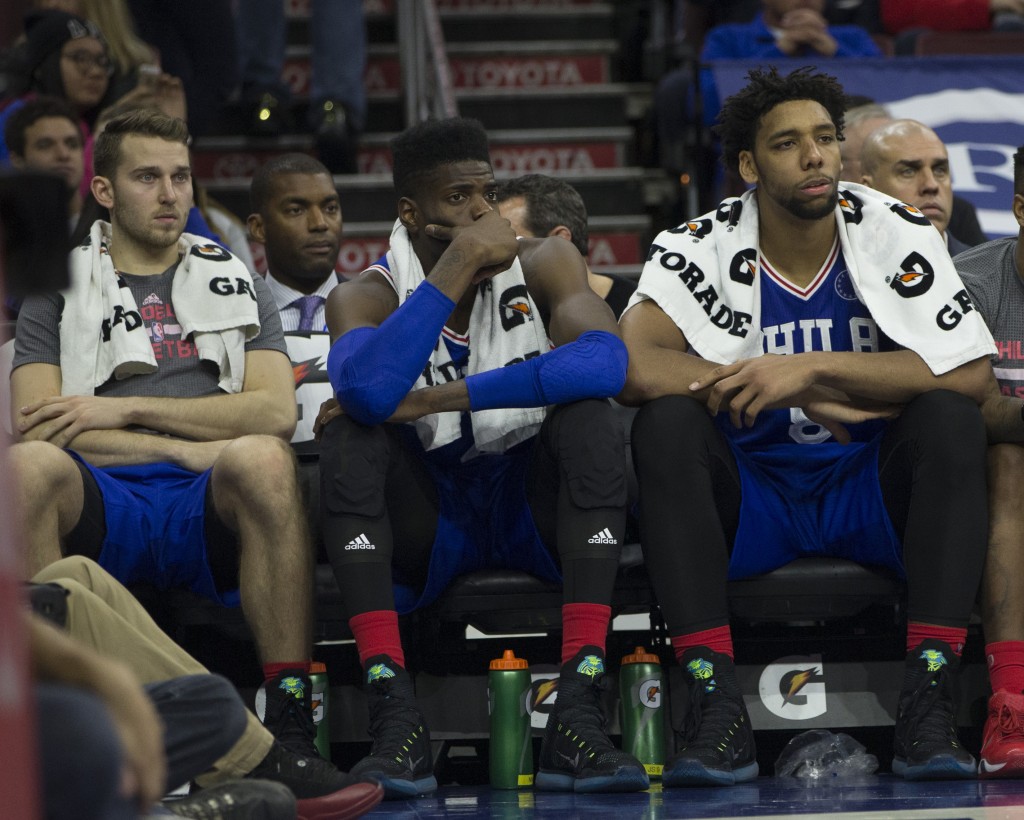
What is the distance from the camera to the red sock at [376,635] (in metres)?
3.24

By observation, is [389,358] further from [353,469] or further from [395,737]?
[395,737]

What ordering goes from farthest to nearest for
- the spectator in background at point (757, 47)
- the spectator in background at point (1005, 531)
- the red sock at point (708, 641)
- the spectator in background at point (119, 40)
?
the spectator in background at point (757, 47), the spectator in background at point (119, 40), the red sock at point (708, 641), the spectator in background at point (1005, 531)

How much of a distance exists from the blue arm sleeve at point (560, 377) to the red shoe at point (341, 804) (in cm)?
94

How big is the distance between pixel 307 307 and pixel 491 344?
1.00 meters

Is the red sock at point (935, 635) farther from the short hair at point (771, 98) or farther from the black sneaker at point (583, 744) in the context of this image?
the short hair at point (771, 98)

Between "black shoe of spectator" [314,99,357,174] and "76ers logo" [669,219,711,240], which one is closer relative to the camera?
"76ers logo" [669,219,711,240]

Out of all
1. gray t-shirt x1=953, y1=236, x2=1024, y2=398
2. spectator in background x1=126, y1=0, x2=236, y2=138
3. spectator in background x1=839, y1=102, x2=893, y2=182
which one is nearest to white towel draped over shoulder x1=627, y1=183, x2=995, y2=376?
gray t-shirt x1=953, y1=236, x2=1024, y2=398

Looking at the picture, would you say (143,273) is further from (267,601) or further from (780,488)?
(780,488)

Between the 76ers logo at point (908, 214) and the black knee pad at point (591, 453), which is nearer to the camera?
the black knee pad at point (591, 453)

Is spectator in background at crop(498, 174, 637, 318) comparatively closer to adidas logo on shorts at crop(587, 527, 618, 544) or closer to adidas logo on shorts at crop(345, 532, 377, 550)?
adidas logo on shorts at crop(587, 527, 618, 544)

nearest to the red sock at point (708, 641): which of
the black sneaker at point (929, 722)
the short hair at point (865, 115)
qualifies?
the black sneaker at point (929, 722)

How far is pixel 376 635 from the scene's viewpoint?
3.25 meters

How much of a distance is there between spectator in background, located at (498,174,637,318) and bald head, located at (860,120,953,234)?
833mm

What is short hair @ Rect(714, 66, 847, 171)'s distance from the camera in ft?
12.4
